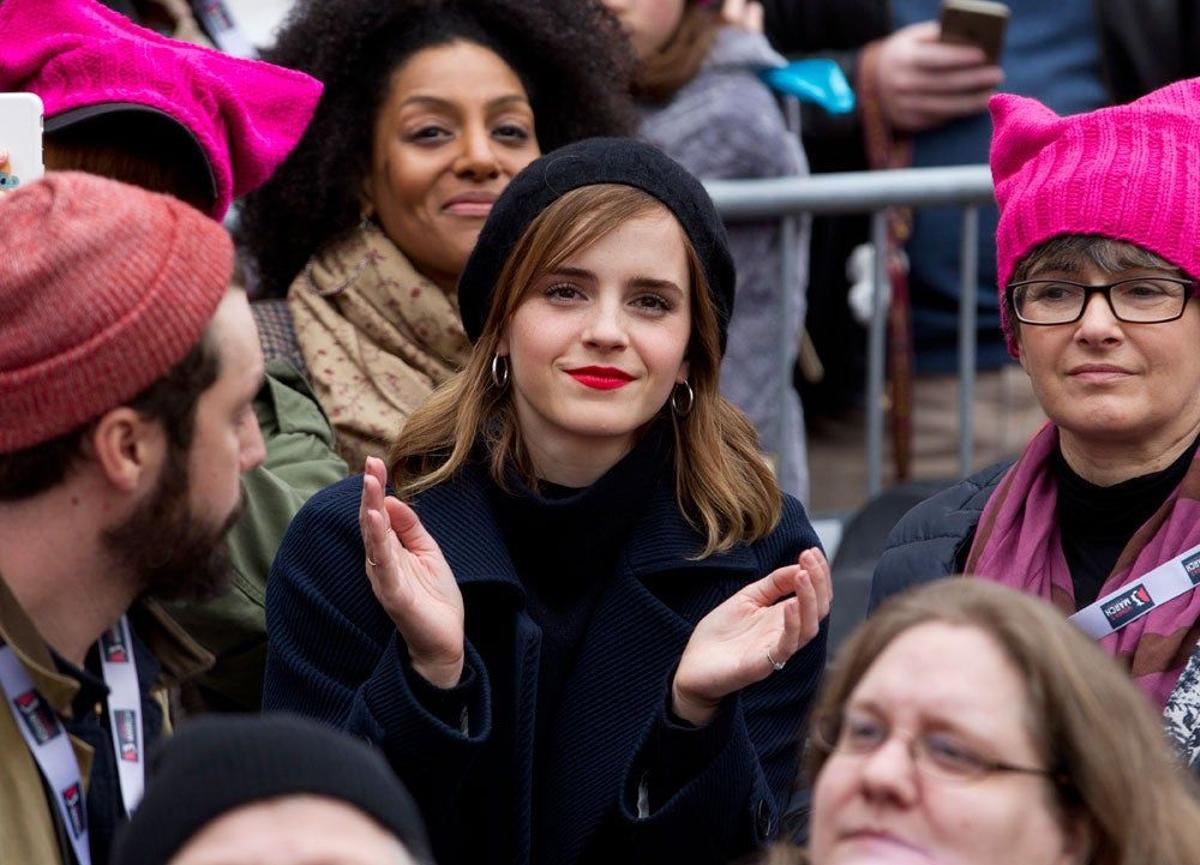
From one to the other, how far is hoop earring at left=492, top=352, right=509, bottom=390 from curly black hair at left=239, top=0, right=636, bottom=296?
103 centimetres

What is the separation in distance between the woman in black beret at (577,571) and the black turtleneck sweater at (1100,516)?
0.49 meters

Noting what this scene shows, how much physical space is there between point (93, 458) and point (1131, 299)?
179cm

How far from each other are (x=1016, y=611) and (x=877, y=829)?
0.34 m

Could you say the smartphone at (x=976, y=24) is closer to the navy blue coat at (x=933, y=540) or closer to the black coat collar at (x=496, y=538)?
the navy blue coat at (x=933, y=540)

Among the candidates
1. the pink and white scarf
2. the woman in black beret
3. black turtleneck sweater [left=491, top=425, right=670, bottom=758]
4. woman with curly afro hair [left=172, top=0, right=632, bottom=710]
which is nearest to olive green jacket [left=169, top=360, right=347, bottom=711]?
woman with curly afro hair [left=172, top=0, right=632, bottom=710]

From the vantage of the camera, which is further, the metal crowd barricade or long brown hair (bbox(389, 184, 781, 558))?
the metal crowd barricade

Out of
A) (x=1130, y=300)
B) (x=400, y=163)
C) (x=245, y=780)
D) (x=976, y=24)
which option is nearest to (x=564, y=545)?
(x=1130, y=300)

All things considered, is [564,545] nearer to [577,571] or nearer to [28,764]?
[577,571]

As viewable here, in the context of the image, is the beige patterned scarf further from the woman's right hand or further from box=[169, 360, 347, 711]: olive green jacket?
the woman's right hand

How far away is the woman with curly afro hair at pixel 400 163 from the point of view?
16.2 feet

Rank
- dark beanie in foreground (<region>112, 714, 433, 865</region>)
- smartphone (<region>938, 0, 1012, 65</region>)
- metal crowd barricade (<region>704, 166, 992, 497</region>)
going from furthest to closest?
smartphone (<region>938, 0, 1012, 65</region>) < metal crowd barricade (<region>704, 166, 992, 497</region>) < dark beanie in foreground (<region>112, 714, 433, 865</region>)

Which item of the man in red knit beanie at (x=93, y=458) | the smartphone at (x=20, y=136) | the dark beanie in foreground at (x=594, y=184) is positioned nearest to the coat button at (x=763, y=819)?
the dark beanie in foreground at (x=594, y=184)

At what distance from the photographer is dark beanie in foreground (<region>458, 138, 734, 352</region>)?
417cm

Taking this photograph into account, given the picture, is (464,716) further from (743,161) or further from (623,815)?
(743,161)
